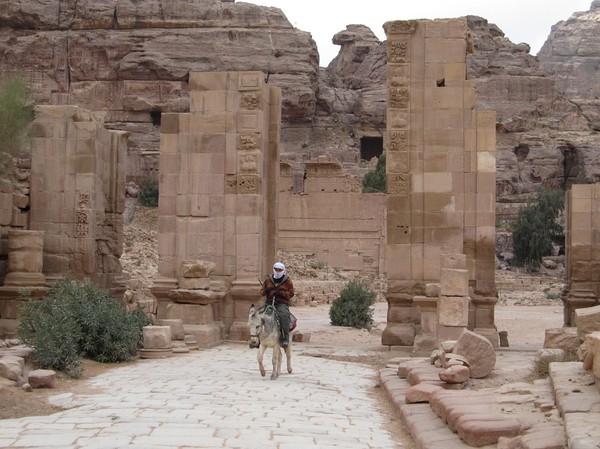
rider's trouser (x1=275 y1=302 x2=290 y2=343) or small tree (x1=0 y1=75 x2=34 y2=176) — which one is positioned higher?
small tree (x1=0 y1=75 x2=34 y2=176)

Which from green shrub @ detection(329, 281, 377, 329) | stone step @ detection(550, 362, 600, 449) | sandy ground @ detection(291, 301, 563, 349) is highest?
stone step @ detection(550, 362, 600, 449)

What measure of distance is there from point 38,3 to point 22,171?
53.1 metres

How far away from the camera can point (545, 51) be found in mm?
143125

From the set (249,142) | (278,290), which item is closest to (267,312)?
(278,290)

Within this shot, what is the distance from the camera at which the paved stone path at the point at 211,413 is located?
7539mm

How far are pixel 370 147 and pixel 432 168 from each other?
54.6 metres

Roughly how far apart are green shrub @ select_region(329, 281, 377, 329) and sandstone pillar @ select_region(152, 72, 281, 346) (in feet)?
27.3

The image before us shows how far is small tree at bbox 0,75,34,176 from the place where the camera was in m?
16.0

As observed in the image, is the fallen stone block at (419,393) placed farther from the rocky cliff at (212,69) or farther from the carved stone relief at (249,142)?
the rocky cliff at (212,69)

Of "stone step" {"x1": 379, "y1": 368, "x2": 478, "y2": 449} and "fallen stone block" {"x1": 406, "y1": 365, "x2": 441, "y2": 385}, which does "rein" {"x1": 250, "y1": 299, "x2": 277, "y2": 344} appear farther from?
"fallen stone block" {"x1": 406, "y1": 365, "x2": 441, "y2": 385}

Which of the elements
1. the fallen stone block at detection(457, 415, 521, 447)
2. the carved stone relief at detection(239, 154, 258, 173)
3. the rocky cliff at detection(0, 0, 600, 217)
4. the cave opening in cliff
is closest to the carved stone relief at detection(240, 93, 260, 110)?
the carved stone relief at detection(239, 154, 258, 173)

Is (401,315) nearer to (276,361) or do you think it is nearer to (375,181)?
(276,361)

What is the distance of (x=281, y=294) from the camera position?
11.9 meters

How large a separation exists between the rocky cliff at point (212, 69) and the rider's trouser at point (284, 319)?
160 feet
